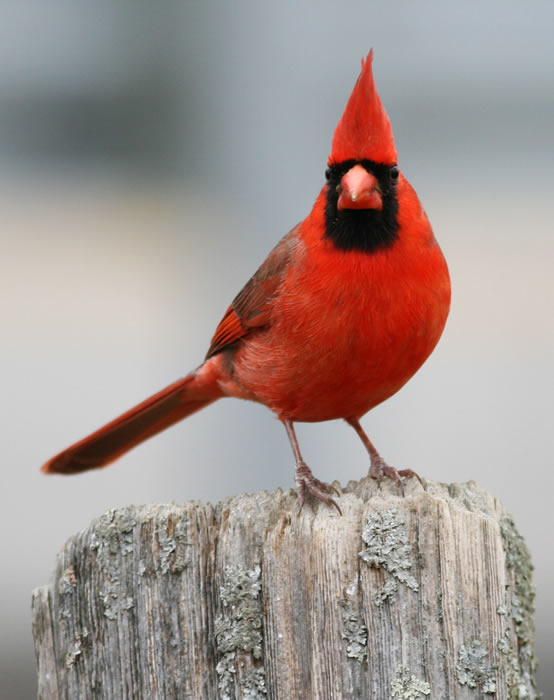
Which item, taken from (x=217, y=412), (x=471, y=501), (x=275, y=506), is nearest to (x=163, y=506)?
(x=275, y=506)

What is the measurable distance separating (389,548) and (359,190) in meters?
0.88

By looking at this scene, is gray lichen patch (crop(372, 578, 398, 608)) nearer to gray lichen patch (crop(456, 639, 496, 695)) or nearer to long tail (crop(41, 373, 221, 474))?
gray lichen patch (crop(456, 639, 496, 695))

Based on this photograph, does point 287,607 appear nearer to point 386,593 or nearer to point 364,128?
point 386,593

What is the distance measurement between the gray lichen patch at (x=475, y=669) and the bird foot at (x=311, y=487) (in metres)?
0.32

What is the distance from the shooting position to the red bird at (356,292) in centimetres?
218

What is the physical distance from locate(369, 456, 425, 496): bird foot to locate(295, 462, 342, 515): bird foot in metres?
0.11

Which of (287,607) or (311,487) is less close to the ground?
(311,487)

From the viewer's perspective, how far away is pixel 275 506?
176cm

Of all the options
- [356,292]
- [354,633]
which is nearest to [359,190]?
[356,292]

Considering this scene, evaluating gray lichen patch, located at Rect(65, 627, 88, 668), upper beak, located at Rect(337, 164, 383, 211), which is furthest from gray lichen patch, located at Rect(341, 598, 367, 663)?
upper beak, located at Rect(337, 164, 383, 211)

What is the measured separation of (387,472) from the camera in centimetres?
234

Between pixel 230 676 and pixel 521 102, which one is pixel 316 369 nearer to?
pixel 230 676

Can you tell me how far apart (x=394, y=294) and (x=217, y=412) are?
7.03 feet

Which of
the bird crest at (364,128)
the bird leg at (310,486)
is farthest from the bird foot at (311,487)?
the bird crest at (364,128)
